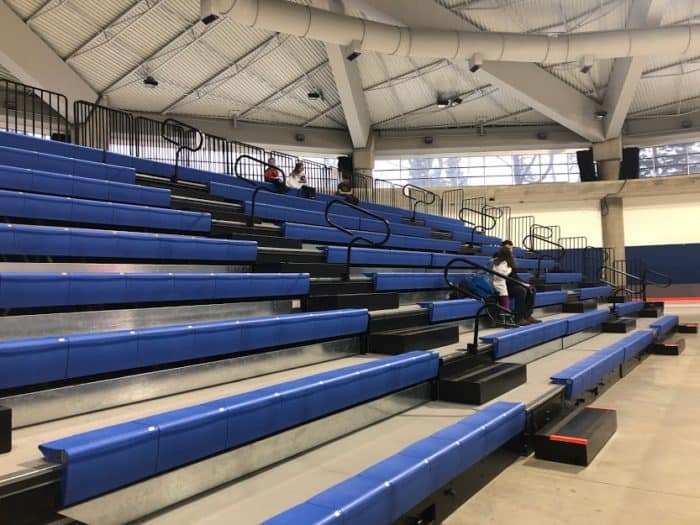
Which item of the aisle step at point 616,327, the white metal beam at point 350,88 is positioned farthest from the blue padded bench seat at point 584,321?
the white metal beam at point 350,88

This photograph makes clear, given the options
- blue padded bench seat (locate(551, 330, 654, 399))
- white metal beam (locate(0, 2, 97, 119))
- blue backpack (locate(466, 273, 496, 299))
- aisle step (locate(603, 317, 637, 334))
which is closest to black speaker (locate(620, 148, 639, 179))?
aisle step (locate(603, 317, 637, 334))

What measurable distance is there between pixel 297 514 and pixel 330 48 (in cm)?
Answer: 1084

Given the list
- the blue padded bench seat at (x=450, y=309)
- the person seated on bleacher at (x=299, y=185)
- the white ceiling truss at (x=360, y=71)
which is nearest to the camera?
the blue padded bench seat at (x=450, y=309)

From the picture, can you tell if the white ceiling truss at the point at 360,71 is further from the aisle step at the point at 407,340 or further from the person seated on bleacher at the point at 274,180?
the aisle step at the point at 407,340


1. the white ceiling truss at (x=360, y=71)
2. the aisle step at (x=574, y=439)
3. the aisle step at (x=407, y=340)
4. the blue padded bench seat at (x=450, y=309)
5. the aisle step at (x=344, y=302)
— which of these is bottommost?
the aisle step at (x=574, y=439)

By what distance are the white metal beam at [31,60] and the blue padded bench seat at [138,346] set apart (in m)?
9.61

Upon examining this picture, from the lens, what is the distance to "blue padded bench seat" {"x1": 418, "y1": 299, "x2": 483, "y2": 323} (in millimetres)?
4773

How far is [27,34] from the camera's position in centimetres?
1016

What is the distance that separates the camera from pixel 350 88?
41.2 ft

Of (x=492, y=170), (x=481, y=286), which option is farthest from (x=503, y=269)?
(x=492, y=170)

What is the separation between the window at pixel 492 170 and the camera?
57.0 ft

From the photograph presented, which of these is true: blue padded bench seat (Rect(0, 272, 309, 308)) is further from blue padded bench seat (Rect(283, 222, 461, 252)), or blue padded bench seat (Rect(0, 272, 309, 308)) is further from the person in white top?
the person in white top

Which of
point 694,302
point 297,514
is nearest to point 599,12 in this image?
point 694,302

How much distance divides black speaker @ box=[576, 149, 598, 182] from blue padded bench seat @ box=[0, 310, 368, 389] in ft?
46.8
